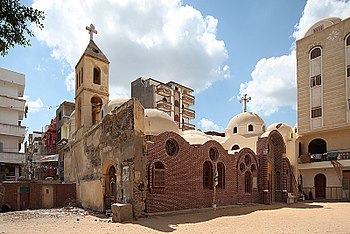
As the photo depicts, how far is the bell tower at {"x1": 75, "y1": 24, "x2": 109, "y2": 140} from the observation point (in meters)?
22.6

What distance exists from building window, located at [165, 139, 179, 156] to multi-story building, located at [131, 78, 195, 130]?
29630mm

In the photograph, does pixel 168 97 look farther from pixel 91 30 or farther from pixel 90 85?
pixel 90 85

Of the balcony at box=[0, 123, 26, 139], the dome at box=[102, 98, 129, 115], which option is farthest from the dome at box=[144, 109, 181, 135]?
the balcony at box=[0, 123, 26, 139]

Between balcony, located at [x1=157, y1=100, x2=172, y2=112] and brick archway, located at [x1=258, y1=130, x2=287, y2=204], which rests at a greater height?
balcony, located at [x1=157, y1=100, x2=172, y2=112]

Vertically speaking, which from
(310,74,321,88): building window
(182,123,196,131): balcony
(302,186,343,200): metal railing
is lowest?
(302,186,343,200): metal railing

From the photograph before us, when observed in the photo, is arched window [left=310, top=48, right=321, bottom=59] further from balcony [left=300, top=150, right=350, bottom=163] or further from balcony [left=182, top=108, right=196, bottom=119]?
balcony [left=182, top=108, right=196, bottom=119]

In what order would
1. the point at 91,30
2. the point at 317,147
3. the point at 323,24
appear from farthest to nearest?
1. the point at 317,147
2. the point at 323,24
3. the point at 91,30

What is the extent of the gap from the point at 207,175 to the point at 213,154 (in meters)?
1.43

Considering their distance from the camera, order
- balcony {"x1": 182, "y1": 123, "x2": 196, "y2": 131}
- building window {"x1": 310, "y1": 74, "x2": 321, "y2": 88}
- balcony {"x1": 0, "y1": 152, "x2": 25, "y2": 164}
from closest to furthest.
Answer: building window {"x1": 310, "y1": 74, "x2": 321, "y2": 88}
balcony {"x1": 0, "y1": 152, "x2": 25, "y2": 164}
balcony {"x1": 182, "y1": 123, "x2": 196, "y2": 131}

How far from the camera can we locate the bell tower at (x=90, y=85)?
2256cm

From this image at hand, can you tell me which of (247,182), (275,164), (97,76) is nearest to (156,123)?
(97,76)

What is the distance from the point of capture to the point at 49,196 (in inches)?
904

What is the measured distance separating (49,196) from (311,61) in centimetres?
2707

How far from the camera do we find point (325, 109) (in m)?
29.4
